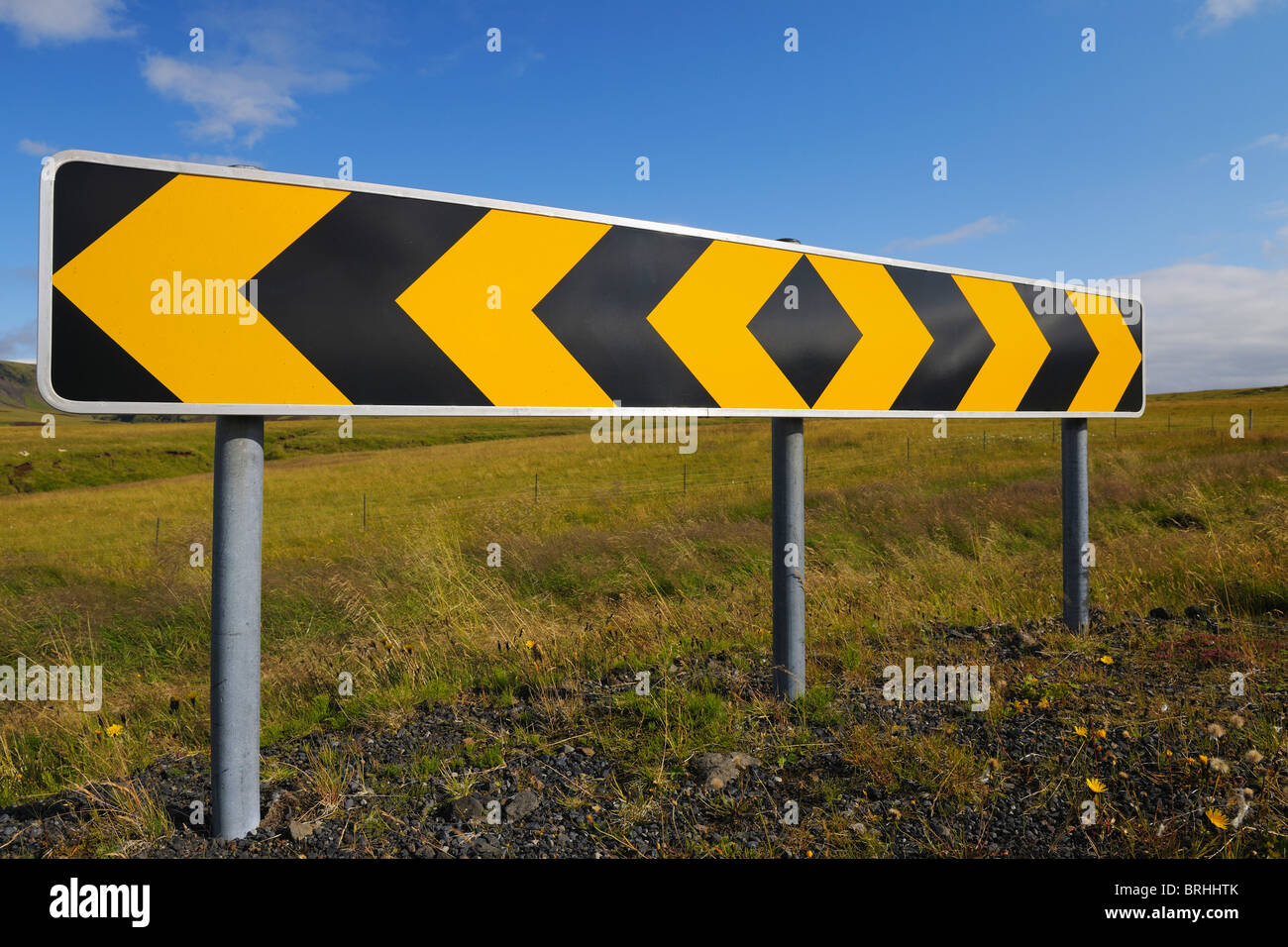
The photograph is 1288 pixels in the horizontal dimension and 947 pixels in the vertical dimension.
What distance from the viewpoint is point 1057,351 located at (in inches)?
161

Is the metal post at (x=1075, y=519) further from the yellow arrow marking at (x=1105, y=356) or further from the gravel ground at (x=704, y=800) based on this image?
the gravel ground at (x=704, y=800)

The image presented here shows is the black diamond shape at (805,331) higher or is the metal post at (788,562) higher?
the black diamond shape at (805,331)

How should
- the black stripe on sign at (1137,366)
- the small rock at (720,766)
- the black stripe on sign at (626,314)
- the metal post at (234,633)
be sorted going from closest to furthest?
the metal post at (234,633), the small rock at (720,766), the black stripe on sign at (626,314), the black stripe on sign at (1137,366)

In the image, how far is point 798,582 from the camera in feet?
10.4

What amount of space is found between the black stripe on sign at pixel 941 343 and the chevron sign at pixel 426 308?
0.02m

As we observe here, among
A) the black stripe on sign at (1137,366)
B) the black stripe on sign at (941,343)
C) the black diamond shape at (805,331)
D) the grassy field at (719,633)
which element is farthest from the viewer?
the black stripe on sign at (1137,366)

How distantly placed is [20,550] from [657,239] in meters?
17.9

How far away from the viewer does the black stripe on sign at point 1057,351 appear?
13.1 ft

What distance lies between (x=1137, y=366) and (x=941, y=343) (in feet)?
6.25

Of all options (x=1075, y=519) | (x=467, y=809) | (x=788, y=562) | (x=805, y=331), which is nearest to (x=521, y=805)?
(x=467, y=809)

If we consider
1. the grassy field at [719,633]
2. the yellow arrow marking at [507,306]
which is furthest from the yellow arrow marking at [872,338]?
the grassy field at [719,633]

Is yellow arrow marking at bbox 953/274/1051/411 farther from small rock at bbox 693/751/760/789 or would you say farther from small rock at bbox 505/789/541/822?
small rock at bbox 505/789/541/822

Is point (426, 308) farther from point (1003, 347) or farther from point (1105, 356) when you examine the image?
point (1105, 356)
